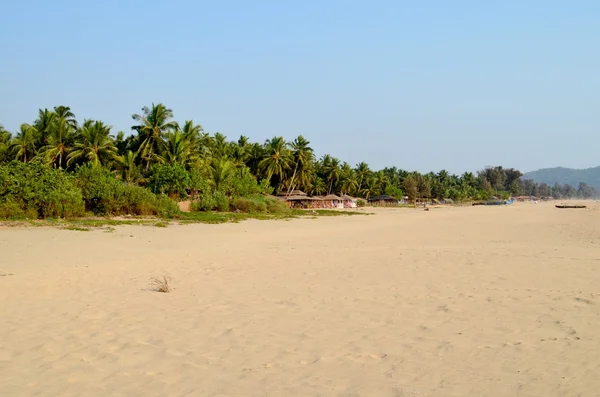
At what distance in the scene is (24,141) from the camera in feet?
134

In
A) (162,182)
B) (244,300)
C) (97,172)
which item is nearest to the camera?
(244,300)

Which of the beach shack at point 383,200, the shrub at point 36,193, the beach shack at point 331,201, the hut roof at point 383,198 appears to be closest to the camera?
the shrub at point 36,193

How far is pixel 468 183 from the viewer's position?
13900 cm

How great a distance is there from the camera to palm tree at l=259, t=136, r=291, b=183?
202ft

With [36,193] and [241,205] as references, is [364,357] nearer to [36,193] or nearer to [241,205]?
[36,193]

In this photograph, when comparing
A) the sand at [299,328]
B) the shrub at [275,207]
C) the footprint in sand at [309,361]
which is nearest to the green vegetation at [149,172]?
the shrub at [275,207]

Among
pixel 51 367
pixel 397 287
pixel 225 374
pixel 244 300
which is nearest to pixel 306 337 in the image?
pixel 225 374

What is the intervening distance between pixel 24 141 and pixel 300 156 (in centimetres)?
3495

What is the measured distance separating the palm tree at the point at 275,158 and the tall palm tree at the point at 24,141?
27.7m

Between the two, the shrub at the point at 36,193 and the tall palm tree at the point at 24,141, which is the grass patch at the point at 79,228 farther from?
the tall palm tree at the point at 24,141

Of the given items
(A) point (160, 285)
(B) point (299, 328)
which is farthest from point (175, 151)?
(B) point (299, 328)

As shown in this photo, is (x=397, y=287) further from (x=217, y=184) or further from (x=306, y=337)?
(x=217, y=184)

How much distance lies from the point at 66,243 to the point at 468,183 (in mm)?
137983

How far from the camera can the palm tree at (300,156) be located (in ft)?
217
